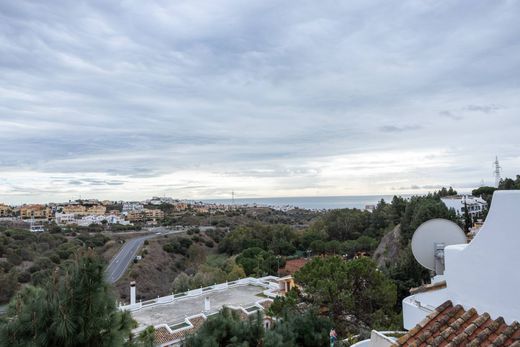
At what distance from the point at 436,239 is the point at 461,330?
180cm

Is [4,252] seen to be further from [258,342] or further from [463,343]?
[463,343]

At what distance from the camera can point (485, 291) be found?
2.96 m

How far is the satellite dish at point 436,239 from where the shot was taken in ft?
14.8

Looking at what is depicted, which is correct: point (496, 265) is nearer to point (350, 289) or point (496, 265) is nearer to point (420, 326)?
point (420, 326)

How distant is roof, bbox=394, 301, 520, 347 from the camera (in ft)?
8.68

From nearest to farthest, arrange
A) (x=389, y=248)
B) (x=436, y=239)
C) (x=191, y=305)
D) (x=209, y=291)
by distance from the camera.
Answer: (x=436, y=239), (x=191, y=305), (x=209, y=291), (x=389, y=248)

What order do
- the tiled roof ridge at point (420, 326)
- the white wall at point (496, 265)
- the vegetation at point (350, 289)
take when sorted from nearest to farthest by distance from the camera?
the white wall at point (496, 265) → the tiled roof ridge at point (420, 326) → the vegetation at point (350, 289)

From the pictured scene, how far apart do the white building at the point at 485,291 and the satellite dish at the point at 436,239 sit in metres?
1.20

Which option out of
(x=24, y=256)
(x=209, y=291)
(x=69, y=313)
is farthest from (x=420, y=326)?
(x=24, y=256)

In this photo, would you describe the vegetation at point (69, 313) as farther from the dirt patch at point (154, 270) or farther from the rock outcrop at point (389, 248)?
the rock outcrop at point (389, 248)

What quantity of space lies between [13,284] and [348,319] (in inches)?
831

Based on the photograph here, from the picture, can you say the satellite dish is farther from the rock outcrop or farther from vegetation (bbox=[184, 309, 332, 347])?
the rock outcrop

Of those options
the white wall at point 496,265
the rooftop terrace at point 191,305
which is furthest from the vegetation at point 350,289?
the white wall at point 496,265

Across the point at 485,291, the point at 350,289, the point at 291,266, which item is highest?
the point at 485,291
